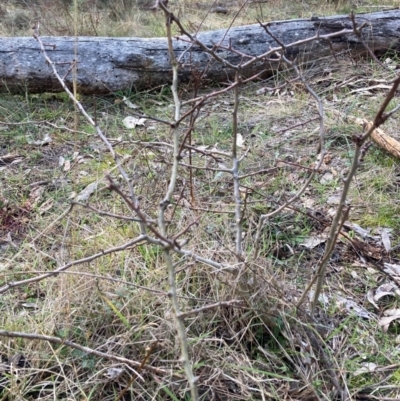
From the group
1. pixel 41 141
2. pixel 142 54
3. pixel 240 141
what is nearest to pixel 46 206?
pixel 41 141

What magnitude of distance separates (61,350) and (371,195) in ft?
5.96

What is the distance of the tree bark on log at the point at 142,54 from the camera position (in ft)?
13.1

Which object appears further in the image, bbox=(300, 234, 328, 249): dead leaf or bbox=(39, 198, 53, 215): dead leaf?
bbox=(39, 198, 53, 215): dead leaf

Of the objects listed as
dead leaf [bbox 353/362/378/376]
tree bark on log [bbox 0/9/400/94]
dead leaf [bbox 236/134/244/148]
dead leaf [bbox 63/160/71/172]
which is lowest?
dead leaf [bbox 353/362/378/376]

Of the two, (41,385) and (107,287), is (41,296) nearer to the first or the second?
(107,287)

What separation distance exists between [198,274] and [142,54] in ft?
9.30

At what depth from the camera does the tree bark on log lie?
3994 millimetres

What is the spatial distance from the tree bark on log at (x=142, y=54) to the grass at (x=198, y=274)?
59 centimetres

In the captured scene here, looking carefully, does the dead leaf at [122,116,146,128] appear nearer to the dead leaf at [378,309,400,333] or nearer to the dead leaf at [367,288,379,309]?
the dead leaf at [367,288,379,309]

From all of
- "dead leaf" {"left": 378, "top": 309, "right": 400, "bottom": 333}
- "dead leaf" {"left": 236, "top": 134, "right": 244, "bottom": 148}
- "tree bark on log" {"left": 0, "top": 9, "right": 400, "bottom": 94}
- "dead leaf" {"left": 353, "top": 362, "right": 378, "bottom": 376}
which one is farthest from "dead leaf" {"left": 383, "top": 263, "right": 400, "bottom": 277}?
"tree bark on log" {"left": 0, "top": 9, "right": 400, "bottom": 94}

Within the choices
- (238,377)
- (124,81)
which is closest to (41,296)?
(238,377)

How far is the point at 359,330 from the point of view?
1771 mm

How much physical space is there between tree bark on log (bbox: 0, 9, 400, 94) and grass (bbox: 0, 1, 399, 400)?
1.94 ft

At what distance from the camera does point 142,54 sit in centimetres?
415
